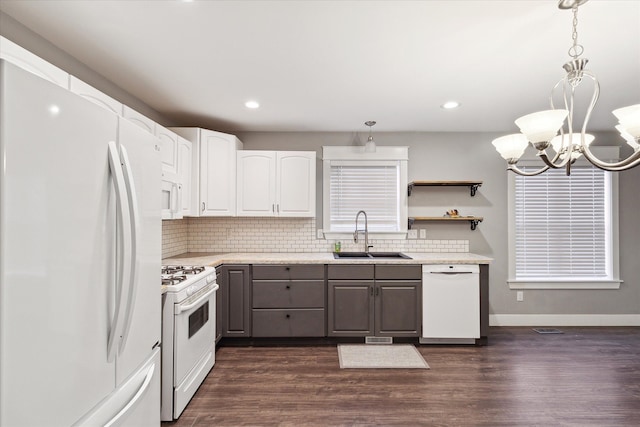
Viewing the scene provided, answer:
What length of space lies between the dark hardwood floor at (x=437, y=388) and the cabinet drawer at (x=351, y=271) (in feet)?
2.46

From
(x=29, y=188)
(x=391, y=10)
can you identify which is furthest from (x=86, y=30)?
(x=391, y=10)

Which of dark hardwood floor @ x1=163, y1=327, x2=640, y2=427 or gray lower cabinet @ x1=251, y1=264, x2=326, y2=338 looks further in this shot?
gray lower cabinet @ x1=251, y1=264, x2=326, y2=338

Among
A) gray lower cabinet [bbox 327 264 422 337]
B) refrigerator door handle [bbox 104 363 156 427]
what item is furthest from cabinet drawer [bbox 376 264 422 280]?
refrigerator door handle [bbox 104 363 156 427]

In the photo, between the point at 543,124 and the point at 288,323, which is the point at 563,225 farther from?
the point at 288,323

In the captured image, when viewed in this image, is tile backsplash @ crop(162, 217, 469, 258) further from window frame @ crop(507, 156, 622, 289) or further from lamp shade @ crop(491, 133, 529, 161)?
lamp shade @ crop(491, 133, 529, 161)

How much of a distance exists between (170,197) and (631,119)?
307 centimetres

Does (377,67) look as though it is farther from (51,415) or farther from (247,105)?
(51,415)

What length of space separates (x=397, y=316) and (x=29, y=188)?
10.6ft

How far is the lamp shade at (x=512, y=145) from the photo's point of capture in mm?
1951

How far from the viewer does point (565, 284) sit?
4.03 meters

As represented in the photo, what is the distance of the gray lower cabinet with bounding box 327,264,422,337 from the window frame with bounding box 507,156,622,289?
1.54 metres

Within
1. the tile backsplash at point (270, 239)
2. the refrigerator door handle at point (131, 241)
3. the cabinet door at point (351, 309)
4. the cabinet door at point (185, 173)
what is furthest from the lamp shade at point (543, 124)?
the cabinet door at point (185, 173)

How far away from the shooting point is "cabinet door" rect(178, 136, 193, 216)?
124 inches

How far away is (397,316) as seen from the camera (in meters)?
3.39
